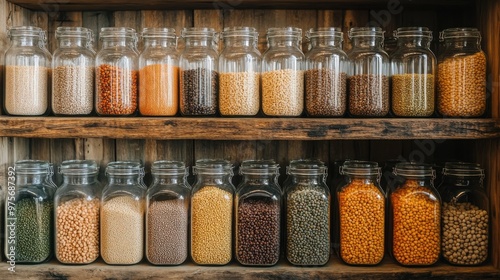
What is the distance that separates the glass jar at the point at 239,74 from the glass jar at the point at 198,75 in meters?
0.02

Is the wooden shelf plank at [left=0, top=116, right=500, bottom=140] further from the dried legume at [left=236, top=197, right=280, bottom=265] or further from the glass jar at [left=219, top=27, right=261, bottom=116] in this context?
the dried legume at [left=236, top=197, right=280, bottom=265]

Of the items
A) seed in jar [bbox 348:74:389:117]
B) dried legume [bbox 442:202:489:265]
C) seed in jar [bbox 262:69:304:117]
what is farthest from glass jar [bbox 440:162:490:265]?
seed in jar [bbox 262:69:304:117]

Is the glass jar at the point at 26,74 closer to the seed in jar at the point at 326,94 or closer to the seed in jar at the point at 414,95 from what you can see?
the seed in jar at the point at 326,94

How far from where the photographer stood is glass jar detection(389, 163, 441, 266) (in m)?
1.40

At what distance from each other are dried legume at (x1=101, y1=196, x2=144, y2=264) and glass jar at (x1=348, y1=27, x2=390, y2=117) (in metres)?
0.71

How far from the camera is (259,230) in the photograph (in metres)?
1.40

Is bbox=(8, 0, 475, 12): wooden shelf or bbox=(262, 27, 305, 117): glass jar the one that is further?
bbox=(8, 0, 475, 12): wooden shelf

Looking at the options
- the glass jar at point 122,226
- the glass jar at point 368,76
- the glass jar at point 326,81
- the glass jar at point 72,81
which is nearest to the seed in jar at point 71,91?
the glass jar at point 72,81

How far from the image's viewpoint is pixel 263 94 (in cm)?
145

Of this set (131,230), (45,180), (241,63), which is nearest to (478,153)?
(241,63)

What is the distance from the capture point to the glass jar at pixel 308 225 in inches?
54.9

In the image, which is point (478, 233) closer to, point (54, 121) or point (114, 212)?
point (114, 212)

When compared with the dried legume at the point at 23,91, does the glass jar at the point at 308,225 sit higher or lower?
lower

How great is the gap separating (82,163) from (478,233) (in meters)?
1.20
